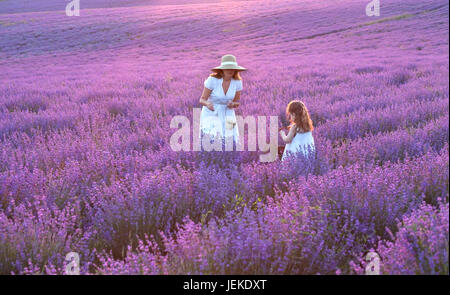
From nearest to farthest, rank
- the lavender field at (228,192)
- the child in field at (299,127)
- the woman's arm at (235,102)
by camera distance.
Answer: the lavender field at (228,192) → the child in field at (299,127) → the woman's arm at (235,102)

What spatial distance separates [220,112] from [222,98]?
0.18m

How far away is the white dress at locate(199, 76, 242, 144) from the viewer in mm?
4215

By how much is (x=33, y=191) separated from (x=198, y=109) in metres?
3.48

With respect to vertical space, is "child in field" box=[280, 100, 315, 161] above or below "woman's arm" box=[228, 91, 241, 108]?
below

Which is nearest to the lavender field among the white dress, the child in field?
the child in field

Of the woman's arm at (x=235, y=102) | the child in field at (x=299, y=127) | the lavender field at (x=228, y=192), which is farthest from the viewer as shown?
the woman's arm at (x=235, y=102)

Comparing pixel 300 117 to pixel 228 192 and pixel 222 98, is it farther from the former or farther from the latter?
pixel 228 192

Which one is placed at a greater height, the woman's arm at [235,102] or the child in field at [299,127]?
the woman's arm at [235,102]

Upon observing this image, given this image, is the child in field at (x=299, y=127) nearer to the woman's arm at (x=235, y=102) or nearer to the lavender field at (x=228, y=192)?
the lavender field at (x=228, y=192)

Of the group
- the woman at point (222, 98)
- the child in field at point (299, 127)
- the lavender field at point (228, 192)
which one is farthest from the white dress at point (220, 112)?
the child in field at point (299, 127)

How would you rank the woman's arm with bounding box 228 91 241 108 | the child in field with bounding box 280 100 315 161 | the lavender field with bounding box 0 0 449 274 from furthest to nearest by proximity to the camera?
1. the woman's arm with bounding box 228 91 241 108
2. the child in field with bounding box 280 100 315 161
3. the lavender field with bounding box 0 0 449 274

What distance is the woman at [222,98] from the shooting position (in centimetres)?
418

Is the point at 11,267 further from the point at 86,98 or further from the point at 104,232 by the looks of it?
the point at 86,98

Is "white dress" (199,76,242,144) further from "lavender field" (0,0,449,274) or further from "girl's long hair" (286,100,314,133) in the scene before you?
"girl's long hair" (286,100,314,133)
